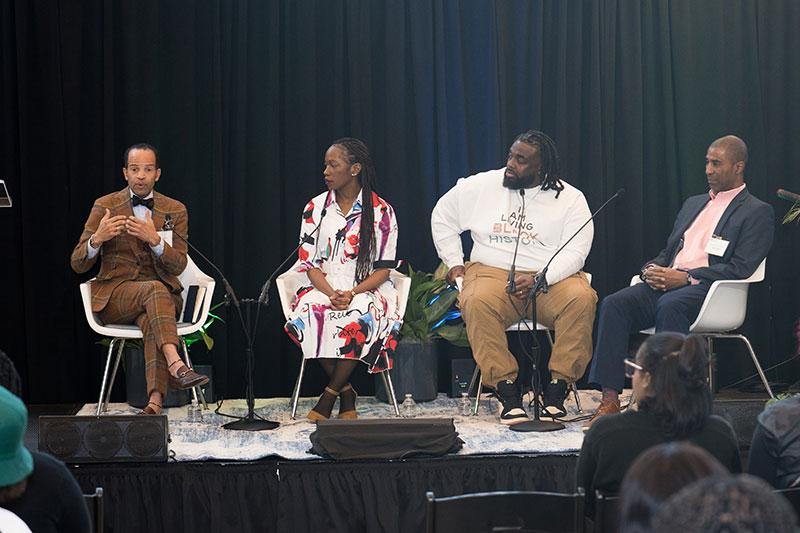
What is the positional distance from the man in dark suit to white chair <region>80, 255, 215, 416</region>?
1856 mm

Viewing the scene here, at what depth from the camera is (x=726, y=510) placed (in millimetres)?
1233

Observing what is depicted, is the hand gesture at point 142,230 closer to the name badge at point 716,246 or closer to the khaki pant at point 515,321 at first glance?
the khaki pant at point 515,321

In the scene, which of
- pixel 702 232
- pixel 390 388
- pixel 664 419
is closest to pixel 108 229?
pixel 390 388

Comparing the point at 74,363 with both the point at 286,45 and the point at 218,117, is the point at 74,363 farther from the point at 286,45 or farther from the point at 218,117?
the point at 286,45

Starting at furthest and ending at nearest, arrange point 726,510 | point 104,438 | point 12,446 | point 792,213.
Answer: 1. point 792,213
2. point 104,438
3. point 12,446
4. point 726,510

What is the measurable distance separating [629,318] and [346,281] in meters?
1.36

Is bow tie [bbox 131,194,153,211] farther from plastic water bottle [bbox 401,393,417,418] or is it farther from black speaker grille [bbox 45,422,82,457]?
plastic water bottle [bbox 401,393,417,418]

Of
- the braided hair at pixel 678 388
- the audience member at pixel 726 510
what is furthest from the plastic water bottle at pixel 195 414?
the audience member at pixel 726 510

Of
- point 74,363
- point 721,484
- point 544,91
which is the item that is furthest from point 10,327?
point 721,484

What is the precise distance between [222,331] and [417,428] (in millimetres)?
2106

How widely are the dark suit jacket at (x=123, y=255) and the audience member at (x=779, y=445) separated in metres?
3.05

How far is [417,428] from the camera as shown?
4.34m

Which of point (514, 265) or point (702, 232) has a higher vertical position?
point (702, 232)

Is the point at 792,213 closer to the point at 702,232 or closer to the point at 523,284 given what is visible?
the point at 702,232
